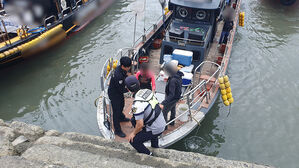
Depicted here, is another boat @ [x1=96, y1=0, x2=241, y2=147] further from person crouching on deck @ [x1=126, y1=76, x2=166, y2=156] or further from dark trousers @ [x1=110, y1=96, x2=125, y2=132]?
person crouching on deck @ [x1=126, y1=76, x2=166, y2=156]

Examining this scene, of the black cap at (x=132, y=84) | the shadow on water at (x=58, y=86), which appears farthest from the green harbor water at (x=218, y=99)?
the black cap at (x=132, y=84)

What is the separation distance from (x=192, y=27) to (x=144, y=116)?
5.57m

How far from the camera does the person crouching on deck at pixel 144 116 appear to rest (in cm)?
345

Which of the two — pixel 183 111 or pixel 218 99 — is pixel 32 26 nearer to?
pixel 183 111

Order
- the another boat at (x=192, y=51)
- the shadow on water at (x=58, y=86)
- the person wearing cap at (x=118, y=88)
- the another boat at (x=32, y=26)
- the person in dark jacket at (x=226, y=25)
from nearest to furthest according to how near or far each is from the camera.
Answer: the person wearing cap at (x=118, y=88) < the another boat at (x=192, y=51) < the shadow on water at (x=58, y=86) < the another boat at (x=32, y=26) < the person in dark jacket at (x=226, y=25)

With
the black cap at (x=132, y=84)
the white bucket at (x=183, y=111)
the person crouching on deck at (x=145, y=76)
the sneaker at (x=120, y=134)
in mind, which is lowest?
the sneaker at (x=120, y=134)

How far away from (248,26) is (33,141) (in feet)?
44.1

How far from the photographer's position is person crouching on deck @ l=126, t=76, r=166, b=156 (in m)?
3.45

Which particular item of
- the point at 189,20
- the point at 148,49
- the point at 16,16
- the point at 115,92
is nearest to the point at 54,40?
the point at 16,16

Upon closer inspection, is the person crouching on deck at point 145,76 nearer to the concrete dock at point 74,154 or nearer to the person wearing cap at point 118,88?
the person wearing cap at point 118,88

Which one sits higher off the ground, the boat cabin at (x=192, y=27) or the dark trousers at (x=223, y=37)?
the boat cabin at (x=192, y=27)

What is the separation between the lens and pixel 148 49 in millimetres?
9133

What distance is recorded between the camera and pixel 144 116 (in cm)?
356

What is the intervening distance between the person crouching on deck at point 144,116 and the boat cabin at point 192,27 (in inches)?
164
